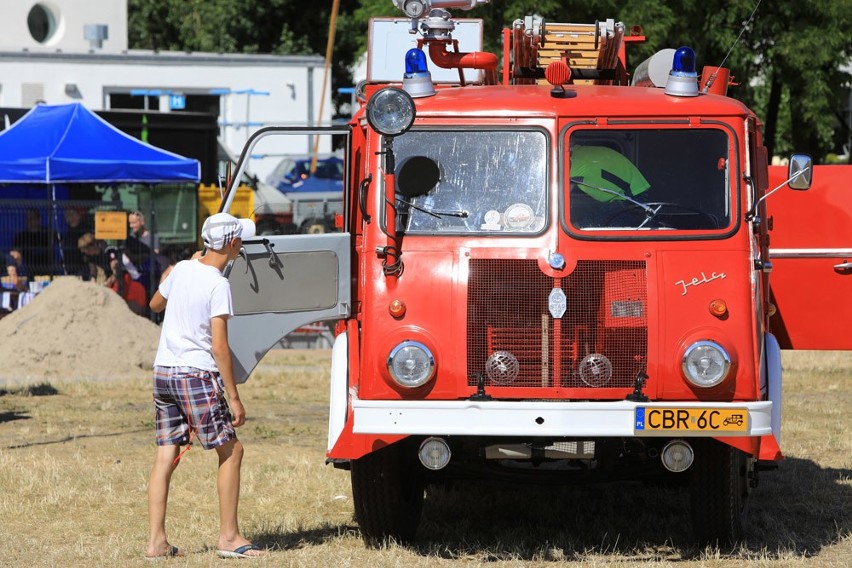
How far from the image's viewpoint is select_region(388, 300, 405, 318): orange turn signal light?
761 centimetres

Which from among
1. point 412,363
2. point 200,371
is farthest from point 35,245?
point 412,363

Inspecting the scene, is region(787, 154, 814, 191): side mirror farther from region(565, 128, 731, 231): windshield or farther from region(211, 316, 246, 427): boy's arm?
region(211, 316, 246, 427): boy's arm

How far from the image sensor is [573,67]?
10164mm

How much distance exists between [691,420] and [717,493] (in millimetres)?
743

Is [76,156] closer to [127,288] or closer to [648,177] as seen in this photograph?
[127,288]

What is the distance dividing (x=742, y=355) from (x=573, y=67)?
333 centimetres

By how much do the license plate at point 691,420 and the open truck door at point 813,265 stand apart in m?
2.33

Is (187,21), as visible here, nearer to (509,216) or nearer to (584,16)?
(584,16)

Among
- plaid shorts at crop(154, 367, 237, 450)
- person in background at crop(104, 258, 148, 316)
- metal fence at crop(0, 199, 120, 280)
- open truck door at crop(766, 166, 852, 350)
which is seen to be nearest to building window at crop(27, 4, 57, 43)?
metal fence at crop(0, 199, 120, 280)

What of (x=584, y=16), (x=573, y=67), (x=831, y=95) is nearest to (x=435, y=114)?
(x=573, y=67)

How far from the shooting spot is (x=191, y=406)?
299 inches

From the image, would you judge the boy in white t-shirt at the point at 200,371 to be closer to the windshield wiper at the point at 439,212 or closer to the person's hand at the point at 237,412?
the person's hand at the point at 237,412

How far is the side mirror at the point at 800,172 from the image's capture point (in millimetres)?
7973

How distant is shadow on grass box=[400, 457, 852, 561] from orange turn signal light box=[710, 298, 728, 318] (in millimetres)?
1397
